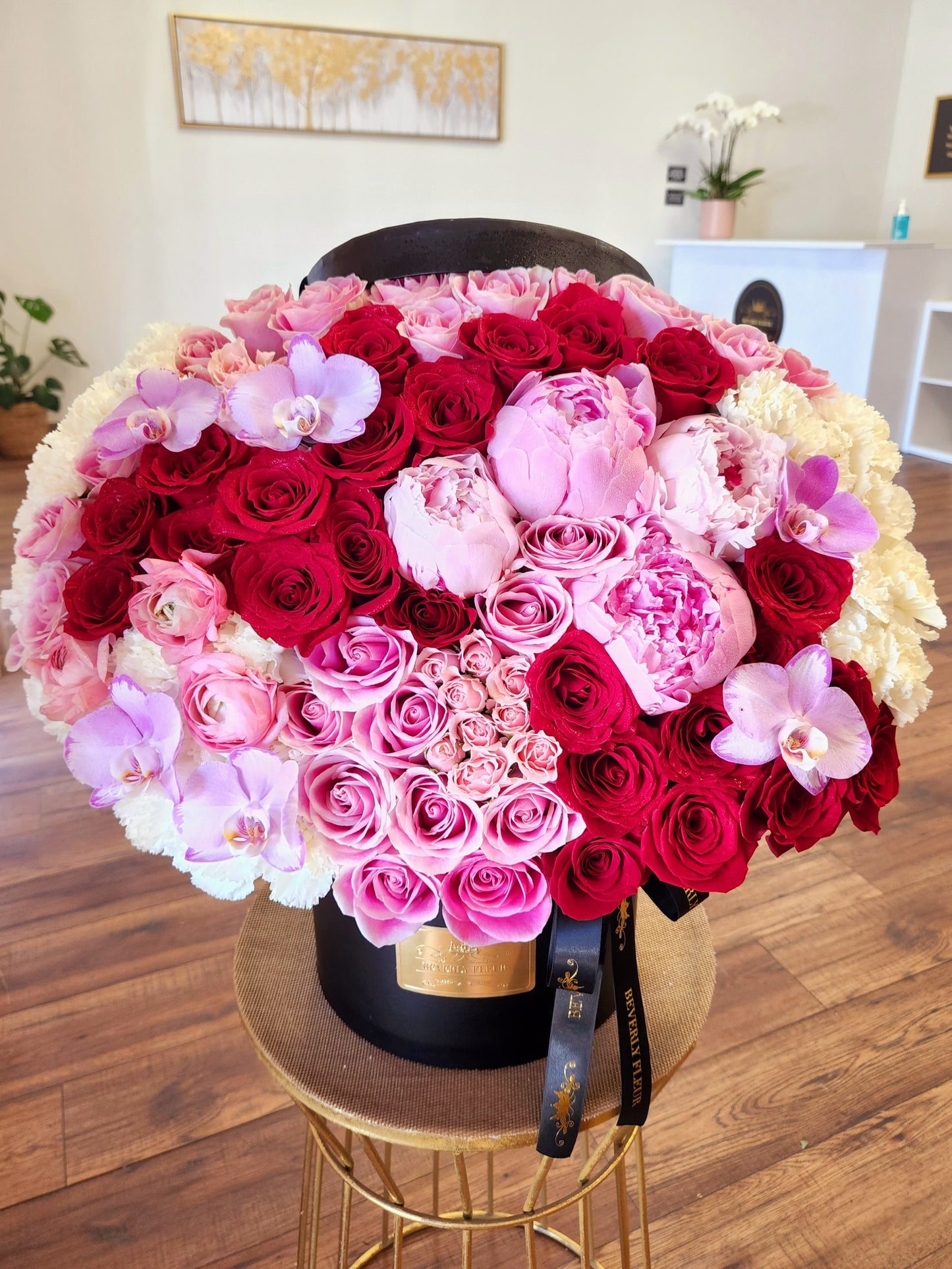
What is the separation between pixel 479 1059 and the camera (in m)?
0.70

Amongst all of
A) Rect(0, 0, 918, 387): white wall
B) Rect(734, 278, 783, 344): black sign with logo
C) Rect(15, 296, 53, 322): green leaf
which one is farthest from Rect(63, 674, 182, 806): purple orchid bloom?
Rect(734, 278, 783, 344): black sign with logo

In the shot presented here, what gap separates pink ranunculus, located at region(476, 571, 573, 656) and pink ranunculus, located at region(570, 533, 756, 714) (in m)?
0.01

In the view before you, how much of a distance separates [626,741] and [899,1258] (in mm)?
1119

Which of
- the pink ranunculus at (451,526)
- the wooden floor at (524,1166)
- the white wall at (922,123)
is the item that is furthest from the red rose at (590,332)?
the white wall at (922,123)

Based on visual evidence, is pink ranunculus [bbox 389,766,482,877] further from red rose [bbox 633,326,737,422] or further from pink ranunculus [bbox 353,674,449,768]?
red rose [bbox 633,326,737,422]

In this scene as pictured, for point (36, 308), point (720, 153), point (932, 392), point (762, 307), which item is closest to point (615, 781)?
point (36, 308)

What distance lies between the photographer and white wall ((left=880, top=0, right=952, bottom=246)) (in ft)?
19.8

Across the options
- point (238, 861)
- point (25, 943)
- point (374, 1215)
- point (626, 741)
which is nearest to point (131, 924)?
point (25, 943)

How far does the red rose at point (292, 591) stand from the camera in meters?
0.51

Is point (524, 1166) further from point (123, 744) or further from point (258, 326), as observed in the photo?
point (258, 326)

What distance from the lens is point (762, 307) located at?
557 cm

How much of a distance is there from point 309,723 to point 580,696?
0.55 ft

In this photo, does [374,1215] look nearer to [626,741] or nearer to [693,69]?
[626,741]

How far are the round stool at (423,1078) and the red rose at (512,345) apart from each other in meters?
0.51
